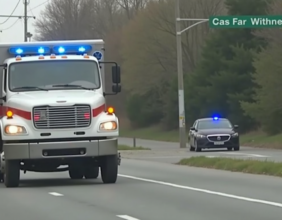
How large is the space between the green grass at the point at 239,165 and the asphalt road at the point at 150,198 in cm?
59

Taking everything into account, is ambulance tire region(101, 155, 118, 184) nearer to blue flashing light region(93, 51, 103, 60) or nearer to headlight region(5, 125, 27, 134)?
headlight region(5, 125, 27, 134)

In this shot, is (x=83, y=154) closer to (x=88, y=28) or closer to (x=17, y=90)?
(x=17, y=90)

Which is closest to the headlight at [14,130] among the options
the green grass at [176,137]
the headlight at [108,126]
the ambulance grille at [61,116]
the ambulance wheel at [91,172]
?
the ambulance grille at [61,116]

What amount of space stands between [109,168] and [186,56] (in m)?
61.0

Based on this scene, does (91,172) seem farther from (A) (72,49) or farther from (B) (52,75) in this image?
(B) (52,75)

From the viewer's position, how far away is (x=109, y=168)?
20484 millimetres

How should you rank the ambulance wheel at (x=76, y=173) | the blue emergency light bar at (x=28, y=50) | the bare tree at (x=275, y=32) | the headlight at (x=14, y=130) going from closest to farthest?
1. the headlight at (x=14, y=130)
2. the blue emergency light bar at (x=28, y=50)
3. the ambulance wheel at (x=76, y=173)
4. the bare tree at (x=275, y=32)

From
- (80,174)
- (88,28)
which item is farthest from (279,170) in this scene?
(88,28)

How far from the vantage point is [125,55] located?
82.6 m

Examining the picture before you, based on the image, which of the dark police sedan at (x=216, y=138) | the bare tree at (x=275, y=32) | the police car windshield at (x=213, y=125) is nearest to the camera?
the dark police sedan at (x=216, y=138)

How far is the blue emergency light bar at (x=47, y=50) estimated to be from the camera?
2172 cm

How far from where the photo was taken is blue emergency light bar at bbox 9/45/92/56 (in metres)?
21.7

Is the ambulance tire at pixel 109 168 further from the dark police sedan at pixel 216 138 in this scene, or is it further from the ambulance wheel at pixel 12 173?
the dark police sedan at pixel 216 138

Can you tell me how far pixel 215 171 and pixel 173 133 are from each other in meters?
55.3
